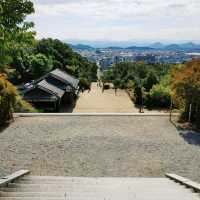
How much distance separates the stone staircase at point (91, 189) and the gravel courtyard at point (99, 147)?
2181 millimetres

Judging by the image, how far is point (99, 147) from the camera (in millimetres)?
15750

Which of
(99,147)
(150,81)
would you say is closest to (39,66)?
(150,81)

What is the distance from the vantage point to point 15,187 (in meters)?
9.27

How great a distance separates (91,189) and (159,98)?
27.0m

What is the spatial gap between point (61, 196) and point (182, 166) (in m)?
6.34

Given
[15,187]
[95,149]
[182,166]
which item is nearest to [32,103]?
[95,149]

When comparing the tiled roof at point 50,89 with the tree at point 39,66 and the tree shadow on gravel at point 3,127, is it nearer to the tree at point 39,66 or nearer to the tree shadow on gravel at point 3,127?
the tree shadow on gravel at point 3,127

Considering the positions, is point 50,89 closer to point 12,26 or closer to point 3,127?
point 3,127

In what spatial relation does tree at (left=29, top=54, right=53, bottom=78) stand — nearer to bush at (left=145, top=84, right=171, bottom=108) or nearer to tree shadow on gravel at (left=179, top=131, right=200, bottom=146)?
bush at (left=145, top=84, right=171, bottom=108)

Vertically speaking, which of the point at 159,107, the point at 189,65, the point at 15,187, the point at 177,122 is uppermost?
A: the point at 189,65

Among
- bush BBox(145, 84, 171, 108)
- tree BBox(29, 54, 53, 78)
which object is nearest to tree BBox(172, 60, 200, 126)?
bush BBox(145, 84, 171, 108)

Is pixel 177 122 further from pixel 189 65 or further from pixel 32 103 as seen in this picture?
pixel 32 103

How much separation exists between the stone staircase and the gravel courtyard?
7.16ft

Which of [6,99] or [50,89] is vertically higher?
[6,99]
